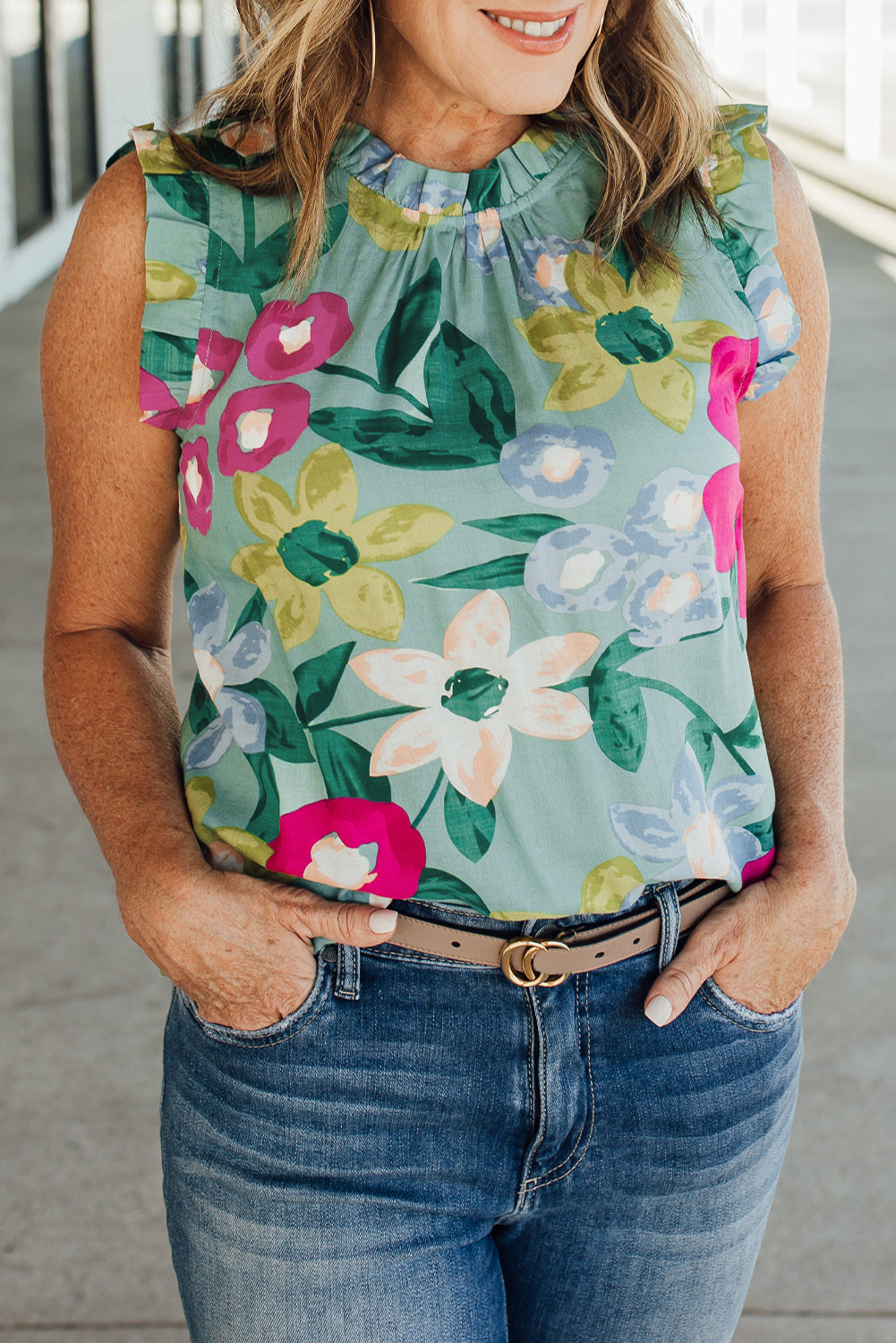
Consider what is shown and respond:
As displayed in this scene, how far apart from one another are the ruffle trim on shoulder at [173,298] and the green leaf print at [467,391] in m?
0.22

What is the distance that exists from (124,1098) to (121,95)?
416 inches

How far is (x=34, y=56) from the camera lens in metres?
9.26

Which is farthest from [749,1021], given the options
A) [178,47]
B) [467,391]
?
[178,47]

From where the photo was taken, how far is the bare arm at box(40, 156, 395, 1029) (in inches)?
50.3

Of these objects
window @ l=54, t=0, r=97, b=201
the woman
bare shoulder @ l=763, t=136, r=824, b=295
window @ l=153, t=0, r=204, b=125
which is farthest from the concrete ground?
window @ l=153, t=0, r=204, b=125

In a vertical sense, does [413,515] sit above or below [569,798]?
above

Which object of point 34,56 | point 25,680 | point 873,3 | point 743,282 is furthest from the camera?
point 873,3

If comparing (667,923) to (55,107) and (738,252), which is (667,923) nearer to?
(738,252)

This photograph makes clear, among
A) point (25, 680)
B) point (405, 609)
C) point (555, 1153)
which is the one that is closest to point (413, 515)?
point (405, 609)

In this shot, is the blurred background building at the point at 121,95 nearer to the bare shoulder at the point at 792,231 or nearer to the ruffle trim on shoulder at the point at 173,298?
the ruffle trim on shoulder at the point at 173,298

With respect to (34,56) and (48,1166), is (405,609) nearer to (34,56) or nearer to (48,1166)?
(48,1166)

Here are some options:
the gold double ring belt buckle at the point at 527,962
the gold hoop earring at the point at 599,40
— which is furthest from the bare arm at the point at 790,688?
the gold hoop earring at the point at 599,40

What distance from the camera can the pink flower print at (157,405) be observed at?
4.27 feet

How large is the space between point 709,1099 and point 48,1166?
5.74ft
